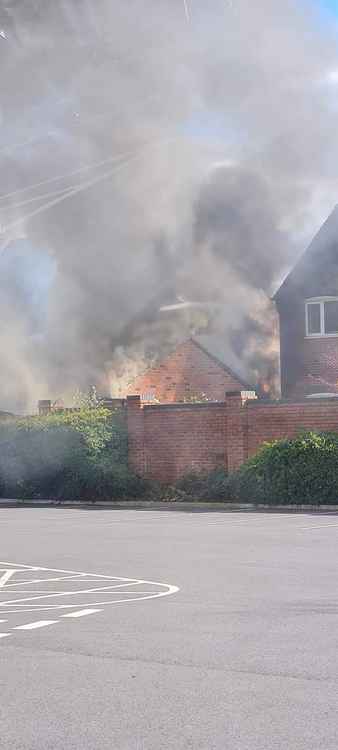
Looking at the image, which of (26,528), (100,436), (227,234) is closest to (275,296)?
(227,234)

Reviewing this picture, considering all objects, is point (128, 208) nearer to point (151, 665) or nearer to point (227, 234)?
point (227, 234)

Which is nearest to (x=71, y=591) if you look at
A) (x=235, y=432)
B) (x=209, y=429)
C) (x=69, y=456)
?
(x=235, y=432)

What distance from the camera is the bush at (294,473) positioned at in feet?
67.2

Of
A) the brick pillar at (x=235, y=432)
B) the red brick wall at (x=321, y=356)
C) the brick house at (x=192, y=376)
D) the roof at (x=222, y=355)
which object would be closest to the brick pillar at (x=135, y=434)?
the brick pillar at (x=235, y=432)

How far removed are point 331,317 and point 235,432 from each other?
7799 mm

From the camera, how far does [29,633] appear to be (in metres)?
8.02

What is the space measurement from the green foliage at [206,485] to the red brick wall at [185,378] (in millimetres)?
4713

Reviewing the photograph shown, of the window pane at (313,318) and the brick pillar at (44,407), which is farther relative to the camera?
the window pane at (313,318)

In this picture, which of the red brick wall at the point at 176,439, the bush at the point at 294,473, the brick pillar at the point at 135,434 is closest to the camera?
the bush at the point at 294,473

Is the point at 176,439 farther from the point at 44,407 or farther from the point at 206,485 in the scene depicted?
the point at 44,407

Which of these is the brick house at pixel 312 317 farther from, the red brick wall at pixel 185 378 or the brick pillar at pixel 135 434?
the brick pillar at pixel 135 434

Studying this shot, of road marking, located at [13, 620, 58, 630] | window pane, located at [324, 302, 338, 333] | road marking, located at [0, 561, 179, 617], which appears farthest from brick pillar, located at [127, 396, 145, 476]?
road marking, located at [13, 620, 58, 630]

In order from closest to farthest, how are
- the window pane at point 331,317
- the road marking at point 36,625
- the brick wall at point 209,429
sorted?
the road marking at point 36,625, the brick wall at point 209,429, the window pane at point 331,317

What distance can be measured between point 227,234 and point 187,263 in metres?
1.02
